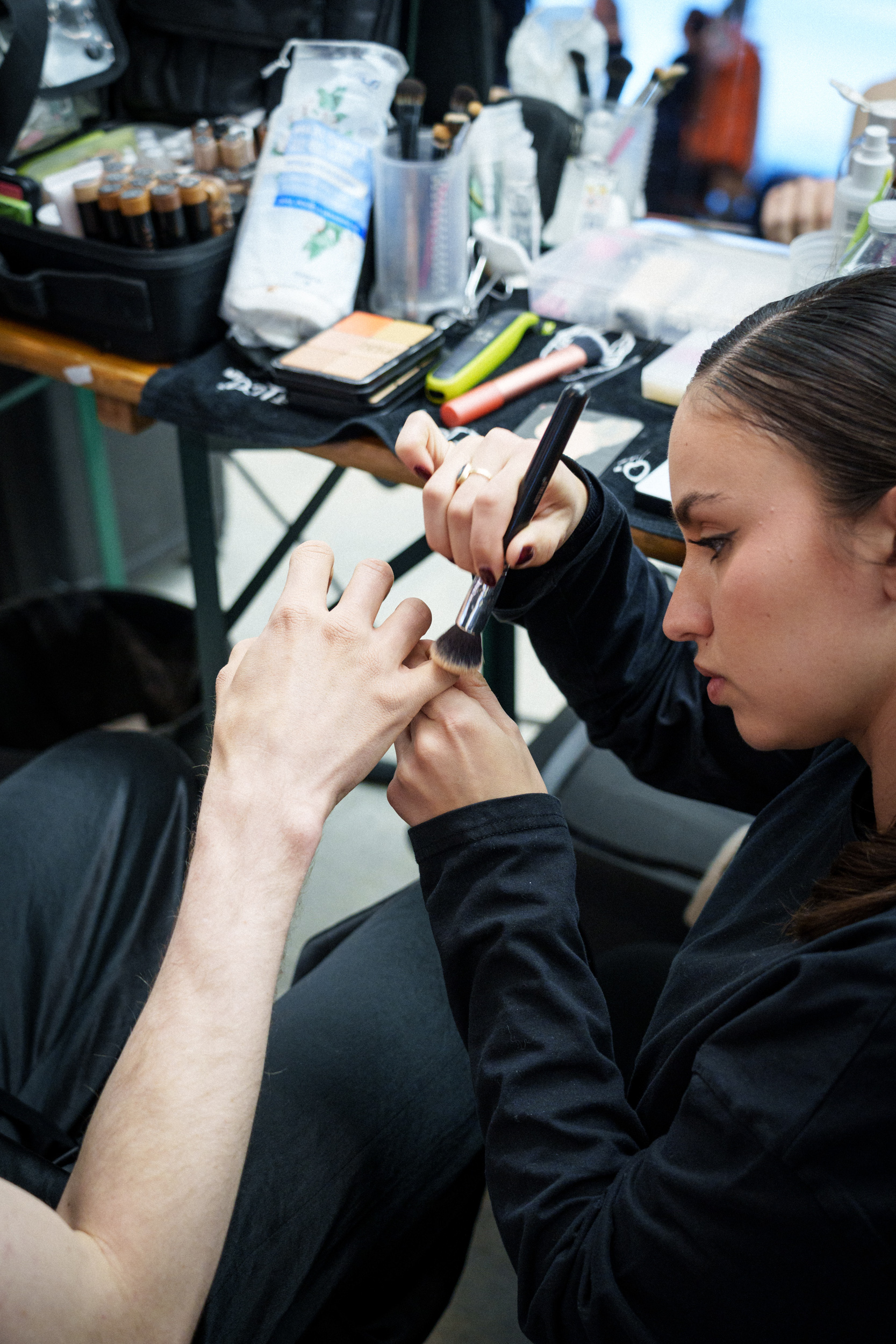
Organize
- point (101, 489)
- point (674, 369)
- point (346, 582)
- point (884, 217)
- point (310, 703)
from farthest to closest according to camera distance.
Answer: point (346, 582) < point (101, 489) < point (674, 369) < point (884, 217) < point (310, 703)

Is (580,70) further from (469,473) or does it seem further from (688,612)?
(688,612)

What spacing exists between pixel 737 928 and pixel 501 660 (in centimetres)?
64

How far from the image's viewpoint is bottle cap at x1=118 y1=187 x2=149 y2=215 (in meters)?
1.15

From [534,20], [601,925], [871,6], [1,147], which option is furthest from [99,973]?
[871,6]

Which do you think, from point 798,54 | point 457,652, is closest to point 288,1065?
point 457,652

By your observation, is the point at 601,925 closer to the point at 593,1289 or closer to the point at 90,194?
the point at 593,1289

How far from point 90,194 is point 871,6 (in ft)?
5.18

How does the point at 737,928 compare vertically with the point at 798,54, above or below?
below

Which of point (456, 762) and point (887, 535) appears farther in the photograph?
point (456, 762)

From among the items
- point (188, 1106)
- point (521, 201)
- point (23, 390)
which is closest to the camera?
point (188, 1106)

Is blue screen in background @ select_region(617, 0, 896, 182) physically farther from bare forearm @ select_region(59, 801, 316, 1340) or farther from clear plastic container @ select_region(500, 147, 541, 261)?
bare forearm @ select_region(59, 801, 316, 1340)

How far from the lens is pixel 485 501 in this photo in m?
0.72

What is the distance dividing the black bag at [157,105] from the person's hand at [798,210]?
1.84 ft

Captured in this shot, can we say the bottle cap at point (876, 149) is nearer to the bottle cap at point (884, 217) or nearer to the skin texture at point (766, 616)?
the bottle cap at point (884, 217)
